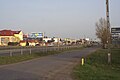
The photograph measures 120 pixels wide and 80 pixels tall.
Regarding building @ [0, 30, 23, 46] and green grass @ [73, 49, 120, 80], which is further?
building @ [0, 30, 23, 46]

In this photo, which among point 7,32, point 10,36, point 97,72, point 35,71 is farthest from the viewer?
point 7,32

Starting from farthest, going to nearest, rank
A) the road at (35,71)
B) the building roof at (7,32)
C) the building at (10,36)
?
the building roof at (7,32)
the building at (10,36)
the road at (35,71)

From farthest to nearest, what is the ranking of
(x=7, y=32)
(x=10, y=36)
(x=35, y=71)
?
(x=7, y=32) → (x=10, y=36) → (x=35, y=71)

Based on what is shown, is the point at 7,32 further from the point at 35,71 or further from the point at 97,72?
the point at 97,72

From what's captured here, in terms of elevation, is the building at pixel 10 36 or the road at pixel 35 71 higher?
the building at pixel 10 36

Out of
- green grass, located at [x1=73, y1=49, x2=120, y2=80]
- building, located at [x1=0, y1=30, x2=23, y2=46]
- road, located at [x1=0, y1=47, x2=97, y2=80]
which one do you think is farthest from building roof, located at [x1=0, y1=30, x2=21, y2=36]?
green grass, located at [x1=73, y1=49, x2=120, y2=80]

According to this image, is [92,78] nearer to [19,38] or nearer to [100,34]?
[100,34]

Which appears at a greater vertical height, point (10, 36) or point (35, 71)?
point (10, 36)

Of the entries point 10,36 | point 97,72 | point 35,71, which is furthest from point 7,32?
point 97,72

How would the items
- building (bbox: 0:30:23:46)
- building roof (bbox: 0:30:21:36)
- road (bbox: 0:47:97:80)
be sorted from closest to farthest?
1. road (bbox: 0:47:97:80)
2. building (bbox: 0:30:23:46)
3. building roof (bbox: 0:30:21:36)

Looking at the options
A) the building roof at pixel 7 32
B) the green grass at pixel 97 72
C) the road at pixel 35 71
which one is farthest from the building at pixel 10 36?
the green grass at pixel 97 72

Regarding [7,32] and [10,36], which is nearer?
[10,36]

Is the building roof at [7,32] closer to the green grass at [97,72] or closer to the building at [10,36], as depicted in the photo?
the building at [10,36]

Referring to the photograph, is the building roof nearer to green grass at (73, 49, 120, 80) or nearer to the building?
the building
